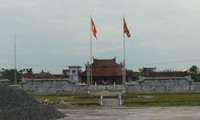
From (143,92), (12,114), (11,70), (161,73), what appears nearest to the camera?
(12,114)

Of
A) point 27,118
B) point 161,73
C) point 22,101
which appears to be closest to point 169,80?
point 161,73

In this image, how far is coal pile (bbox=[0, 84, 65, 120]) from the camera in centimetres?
2460

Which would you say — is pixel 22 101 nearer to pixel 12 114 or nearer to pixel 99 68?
pixel 12 114

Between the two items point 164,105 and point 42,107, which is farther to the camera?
point 164,105

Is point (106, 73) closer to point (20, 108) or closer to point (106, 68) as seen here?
point (106, 68)

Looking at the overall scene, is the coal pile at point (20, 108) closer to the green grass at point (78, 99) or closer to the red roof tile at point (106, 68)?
the green grass at point (78, 99)

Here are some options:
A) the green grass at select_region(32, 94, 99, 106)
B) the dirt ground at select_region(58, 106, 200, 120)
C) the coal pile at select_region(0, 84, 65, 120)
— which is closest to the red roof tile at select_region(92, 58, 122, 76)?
the green grass at select_region(32, 94, 99, 106)

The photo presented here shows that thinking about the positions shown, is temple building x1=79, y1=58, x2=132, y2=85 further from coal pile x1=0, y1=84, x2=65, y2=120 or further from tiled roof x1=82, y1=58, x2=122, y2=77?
coal pile x1=0, y1=84, x2=65, y2=120

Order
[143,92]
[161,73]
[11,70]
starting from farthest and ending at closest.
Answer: [11,70] < [161,73] < [143,92]

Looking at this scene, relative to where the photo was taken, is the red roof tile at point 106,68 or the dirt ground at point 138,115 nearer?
the dirt ground at point 138,115

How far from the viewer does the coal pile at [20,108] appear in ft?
80.7

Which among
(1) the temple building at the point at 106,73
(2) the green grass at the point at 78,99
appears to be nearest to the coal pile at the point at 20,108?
(2) the green grass at the point at 78,99

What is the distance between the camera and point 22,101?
2969cm

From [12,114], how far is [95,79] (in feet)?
193
